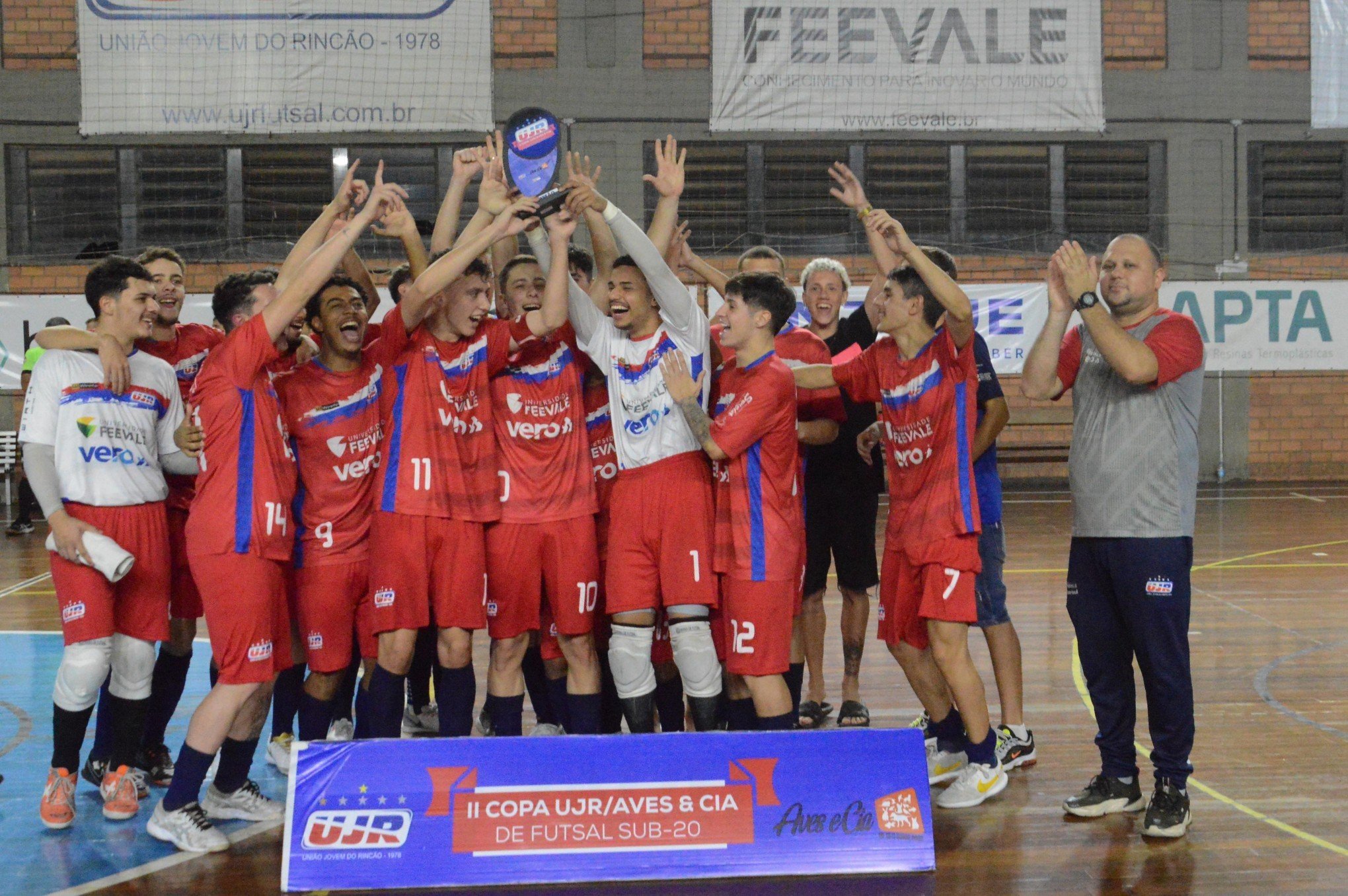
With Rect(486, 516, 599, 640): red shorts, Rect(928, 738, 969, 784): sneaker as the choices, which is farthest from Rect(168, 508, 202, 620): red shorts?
Rect(928, 738, 969, 784): sneaker

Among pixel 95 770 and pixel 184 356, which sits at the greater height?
pixel 184 356

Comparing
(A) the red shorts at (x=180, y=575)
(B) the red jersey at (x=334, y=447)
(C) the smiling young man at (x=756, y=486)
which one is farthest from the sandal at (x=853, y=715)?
(A) the red shorts at (x=180, y=575)

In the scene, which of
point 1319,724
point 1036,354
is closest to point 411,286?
point 1036,354

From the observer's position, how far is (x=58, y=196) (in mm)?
14406

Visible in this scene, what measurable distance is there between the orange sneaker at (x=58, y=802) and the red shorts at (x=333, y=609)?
0.95 metres

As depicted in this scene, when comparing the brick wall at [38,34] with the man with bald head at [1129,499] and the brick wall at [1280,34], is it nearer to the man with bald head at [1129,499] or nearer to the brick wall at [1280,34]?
the man with bald head at [1129,499]

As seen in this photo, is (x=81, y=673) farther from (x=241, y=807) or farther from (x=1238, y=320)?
(x=1238, y=320)

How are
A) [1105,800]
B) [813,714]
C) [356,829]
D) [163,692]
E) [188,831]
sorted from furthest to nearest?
[813,714], [163,692], [1105,800], [188,831], [356,829]

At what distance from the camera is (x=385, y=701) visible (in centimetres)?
462

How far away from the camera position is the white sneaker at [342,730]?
5438 millimetres

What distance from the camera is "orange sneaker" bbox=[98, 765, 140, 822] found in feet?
15.0

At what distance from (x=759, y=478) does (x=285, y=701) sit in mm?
2351

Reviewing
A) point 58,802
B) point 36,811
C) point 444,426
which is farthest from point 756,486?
point 36,811

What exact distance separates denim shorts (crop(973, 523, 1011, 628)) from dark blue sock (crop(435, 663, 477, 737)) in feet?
6.84
